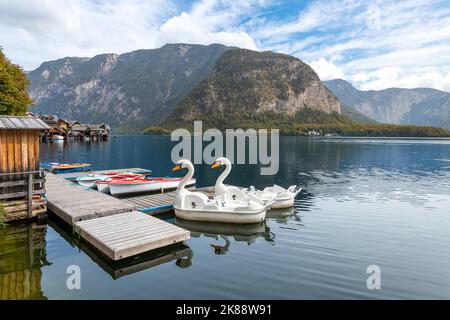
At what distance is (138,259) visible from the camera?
12.1 metres

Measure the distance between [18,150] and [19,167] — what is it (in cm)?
93

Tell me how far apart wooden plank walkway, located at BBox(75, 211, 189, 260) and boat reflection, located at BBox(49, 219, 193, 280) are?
50cm

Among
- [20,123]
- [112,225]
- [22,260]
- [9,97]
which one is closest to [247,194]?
[112,225]

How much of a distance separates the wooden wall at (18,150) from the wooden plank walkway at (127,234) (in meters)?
4.80

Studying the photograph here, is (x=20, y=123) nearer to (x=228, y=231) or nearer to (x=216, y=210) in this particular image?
(x=216, y=210)

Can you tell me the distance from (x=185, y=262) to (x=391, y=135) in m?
210

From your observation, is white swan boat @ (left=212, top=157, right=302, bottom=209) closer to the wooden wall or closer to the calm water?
the calm water

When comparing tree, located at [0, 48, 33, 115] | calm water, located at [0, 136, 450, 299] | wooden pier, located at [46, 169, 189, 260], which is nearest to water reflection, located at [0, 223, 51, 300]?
calm water, located at [0, 136, 450, 299]

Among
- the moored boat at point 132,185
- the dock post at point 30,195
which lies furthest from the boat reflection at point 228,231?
the moored boat at point 132,185

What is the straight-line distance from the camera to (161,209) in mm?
19547

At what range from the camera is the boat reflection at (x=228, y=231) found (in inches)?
615

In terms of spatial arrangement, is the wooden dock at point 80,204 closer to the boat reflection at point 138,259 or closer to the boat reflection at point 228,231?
the boat reflection at point 138,259
